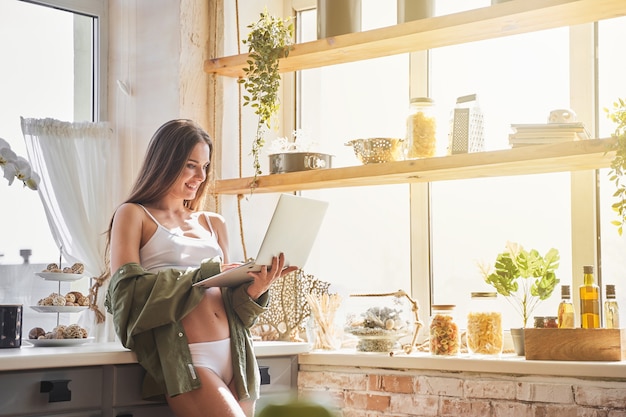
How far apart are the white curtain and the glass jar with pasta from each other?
58.8 inches

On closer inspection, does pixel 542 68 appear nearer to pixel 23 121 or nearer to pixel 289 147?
pixel 289 147

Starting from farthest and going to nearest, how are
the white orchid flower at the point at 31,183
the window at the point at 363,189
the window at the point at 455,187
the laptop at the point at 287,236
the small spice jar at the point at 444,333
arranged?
1. the window at the point at 363,189
2. the window at the point at 455,187
3. the small spice jar at the point at 444,333
4. the white orchid flower at the point at 31,183
5. the laptop at the point at 287,236

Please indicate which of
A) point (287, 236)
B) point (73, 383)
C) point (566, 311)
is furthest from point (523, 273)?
point (73, 383)

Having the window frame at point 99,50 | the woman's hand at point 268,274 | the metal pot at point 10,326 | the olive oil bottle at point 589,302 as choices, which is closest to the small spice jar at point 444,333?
the olive oil bottle at point 589,302

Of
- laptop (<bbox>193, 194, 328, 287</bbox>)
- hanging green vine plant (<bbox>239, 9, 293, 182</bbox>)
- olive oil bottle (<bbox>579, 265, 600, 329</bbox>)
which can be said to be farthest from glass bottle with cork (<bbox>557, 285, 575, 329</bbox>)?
hanging green vine plant (<bbox>239, 9, 293, 182</bbox>)

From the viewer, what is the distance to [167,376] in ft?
8.23

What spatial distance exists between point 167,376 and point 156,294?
9.8 inches

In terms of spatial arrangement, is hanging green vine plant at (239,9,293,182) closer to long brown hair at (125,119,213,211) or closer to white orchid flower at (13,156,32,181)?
long brown hair at (125,119,213,211)

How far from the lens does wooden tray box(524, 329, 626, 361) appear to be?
2574 millimetres

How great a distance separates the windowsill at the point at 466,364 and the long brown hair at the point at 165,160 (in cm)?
90

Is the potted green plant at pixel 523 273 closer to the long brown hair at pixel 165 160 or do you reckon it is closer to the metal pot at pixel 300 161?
the metal pot at pixel 300 161

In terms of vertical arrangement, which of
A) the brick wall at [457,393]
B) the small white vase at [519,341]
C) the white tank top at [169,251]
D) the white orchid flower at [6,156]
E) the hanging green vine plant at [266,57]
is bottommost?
the brick wall at [457,393]

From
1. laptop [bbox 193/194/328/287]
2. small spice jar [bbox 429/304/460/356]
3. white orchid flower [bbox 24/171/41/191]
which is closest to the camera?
laptop [bbox 193/194/328/287]

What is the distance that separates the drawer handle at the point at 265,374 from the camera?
3055mm
